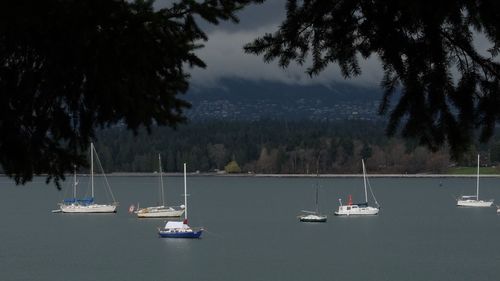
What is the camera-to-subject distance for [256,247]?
75.4 meters

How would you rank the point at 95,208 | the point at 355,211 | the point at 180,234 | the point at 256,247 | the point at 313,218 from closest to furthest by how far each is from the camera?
the point at 256,247 → the point at 180,234 → the point at 313,218 → the point at 355,211 → the point at 95,208

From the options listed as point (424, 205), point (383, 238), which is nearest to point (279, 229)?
point (383, 238)

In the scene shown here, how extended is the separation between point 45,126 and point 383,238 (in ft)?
267

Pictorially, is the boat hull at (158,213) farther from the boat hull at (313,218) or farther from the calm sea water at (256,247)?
the boat hull at (313,218)

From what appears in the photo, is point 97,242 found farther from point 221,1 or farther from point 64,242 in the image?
point 221,1

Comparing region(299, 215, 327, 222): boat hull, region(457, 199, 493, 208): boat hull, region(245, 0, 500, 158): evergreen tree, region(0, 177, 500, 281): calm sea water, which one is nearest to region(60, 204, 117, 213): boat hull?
region(0, 177, 500, 281): calm sea water

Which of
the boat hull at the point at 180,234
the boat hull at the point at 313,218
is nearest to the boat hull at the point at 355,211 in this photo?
the boat hull at the point at 313,218

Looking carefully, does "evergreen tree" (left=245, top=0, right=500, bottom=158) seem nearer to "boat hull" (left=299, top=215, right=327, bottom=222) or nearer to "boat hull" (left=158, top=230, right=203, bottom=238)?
"boat hull" (left=158, top=230, right=203, bottom=238)

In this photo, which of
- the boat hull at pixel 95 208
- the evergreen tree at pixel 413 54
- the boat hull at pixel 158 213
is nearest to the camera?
the evergreen tree at pixel 413 54

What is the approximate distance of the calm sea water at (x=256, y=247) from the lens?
6066 cm

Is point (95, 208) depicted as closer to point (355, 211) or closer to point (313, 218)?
point (313, 218)

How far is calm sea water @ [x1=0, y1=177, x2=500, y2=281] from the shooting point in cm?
6066

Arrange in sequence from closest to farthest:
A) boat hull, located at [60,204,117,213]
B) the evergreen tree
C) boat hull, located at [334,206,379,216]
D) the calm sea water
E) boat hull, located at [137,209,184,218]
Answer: the evergreen tree → the calm sea water → boat hull, located at [137,209,184,218] → boat hull, located at [334,206,379,216] → boat hull, located at [60,204,117,213]

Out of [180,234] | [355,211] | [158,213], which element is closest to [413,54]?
[180,234]
